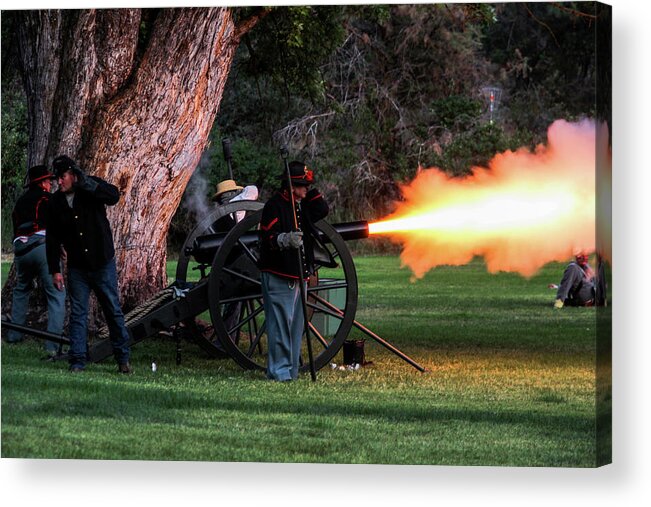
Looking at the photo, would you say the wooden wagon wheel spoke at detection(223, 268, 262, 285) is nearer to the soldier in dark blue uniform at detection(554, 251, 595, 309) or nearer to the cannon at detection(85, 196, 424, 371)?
the cannon at detection(85, 196, 424, 371)

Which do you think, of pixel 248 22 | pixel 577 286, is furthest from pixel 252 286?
pixel 577 286

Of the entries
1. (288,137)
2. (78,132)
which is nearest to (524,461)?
(288,137)

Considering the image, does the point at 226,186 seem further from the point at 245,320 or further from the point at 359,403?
the point at 359,403

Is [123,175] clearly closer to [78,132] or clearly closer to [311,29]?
[78,132]

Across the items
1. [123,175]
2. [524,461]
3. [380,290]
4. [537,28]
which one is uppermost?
[537,28]

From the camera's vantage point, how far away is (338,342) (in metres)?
12.1

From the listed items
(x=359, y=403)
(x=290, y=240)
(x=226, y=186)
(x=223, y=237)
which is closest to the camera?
(x=359, y=403)

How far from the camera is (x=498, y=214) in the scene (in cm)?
1246

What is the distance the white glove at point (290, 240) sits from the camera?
1156cm

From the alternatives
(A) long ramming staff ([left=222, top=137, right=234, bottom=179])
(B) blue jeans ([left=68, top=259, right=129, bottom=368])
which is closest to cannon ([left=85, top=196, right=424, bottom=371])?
(B) blue jeans ([left=68, top=259, right=129, bottom=368])

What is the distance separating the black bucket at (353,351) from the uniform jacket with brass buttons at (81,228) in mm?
1945

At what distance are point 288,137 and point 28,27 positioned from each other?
215 centimetres

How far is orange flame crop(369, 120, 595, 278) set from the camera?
1154 centimetres

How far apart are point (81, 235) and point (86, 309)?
1.75ft
